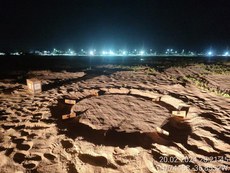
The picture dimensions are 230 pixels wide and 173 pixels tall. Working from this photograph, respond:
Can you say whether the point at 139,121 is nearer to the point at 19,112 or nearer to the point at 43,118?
the point at 43,118

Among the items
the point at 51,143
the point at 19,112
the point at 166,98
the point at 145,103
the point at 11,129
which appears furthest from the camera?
the point at 166,98

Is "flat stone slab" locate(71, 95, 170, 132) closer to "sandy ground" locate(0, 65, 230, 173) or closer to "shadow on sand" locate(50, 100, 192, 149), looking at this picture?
"sandy ground" locate(0, 65, 230, 173)

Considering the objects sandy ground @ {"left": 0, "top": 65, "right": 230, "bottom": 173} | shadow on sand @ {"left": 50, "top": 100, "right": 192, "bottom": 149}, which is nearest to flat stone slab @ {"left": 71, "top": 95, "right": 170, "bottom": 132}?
sandy ground @ {"left": 0, "top": 65, "right": 230, "bottom": 173}

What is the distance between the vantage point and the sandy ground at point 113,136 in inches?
92.9

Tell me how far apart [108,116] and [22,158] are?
2.32m

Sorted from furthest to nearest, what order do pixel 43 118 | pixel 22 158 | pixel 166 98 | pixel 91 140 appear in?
pixel 166 98
pixel 43 118
pixel 91 140
pixel 22 158

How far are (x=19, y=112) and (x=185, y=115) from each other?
4.94 metres

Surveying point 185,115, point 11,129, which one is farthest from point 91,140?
point 185,115

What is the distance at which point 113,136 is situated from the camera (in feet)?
11.1

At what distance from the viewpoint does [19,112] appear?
4.27 metres

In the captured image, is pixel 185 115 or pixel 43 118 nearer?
pixel 43 118

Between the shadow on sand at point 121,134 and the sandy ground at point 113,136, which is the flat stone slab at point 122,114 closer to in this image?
the sandy ground at point 113,136

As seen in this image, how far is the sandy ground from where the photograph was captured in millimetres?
2359

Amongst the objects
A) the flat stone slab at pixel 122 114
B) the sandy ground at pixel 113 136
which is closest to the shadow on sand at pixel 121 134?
the sandy ground at pixel 113 136
